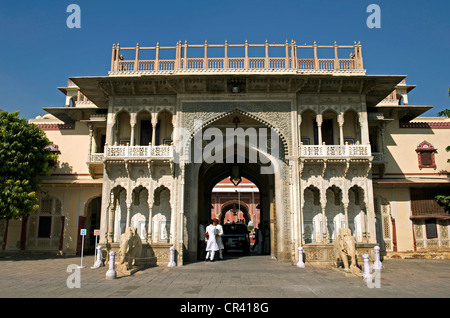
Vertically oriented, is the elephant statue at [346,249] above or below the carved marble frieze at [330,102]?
below

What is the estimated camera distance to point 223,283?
10594mm

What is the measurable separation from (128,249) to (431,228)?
51.5ft

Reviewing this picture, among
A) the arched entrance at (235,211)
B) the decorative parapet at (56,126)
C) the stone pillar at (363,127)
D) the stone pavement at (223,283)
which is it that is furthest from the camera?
the arched entrance at (235,211)

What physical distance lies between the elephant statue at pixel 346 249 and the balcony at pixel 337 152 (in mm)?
3775

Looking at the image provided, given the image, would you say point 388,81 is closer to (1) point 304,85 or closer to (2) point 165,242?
(1) point 304,85

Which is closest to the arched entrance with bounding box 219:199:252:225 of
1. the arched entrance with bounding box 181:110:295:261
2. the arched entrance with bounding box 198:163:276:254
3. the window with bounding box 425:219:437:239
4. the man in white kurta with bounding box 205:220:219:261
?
the arched entrance with bounding box 198:163:276:254

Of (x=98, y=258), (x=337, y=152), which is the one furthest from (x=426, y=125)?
(x=98, y=258)

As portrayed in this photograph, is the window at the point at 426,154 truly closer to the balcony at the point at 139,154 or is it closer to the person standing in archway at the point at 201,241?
the person standing in archway at the point at 201,241

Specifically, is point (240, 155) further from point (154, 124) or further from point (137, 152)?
point (137, 152)

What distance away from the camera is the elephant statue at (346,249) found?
1228 centimetres

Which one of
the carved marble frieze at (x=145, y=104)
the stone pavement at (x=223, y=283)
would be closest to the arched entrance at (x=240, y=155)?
the carved marble frieze at (x=145, y=104)

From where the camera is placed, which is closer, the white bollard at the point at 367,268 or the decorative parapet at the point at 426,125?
the white bollard at the point at 367,268

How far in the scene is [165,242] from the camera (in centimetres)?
1642
